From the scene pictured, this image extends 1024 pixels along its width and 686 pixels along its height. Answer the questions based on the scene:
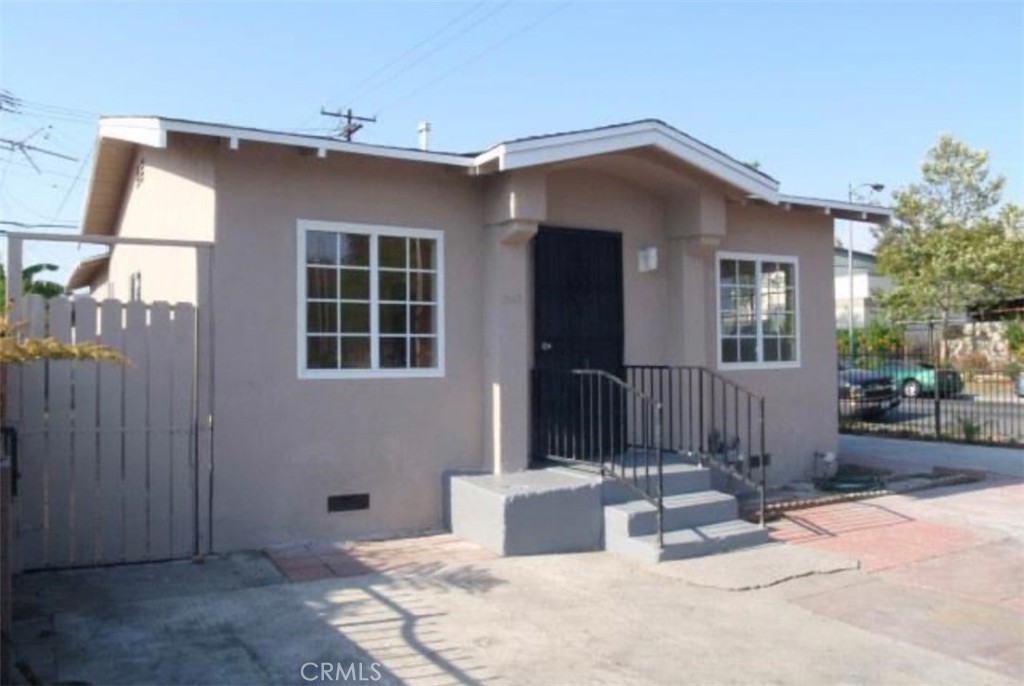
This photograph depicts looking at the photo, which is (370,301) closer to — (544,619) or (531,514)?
(531,514)

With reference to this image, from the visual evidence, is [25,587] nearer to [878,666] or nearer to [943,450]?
[878,666]

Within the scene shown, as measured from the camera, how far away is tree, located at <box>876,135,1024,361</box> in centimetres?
2856

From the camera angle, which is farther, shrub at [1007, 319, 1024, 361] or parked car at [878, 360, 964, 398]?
shrub at [1007, 319, 1024, 361]

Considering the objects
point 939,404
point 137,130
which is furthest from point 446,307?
point 939,404

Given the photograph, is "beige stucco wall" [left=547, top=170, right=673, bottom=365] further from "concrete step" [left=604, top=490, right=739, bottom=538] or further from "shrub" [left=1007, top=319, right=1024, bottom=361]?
"shrub" [left=1007, top=319, right=1024, bottom=361]

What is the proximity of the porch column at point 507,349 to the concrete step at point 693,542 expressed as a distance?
127 cm

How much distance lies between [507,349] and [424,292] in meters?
0.91

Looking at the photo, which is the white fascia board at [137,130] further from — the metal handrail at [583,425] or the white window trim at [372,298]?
the metal handrail at [583,425]

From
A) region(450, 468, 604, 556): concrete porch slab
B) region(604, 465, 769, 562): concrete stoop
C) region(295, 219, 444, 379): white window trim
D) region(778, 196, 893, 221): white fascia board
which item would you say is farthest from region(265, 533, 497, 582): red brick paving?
region(778, 196, 893, 221): white fascia board

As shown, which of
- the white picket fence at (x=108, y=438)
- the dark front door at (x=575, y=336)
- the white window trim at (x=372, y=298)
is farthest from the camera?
the dark front door at (x=575, y=336)

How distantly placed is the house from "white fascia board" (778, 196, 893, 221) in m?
0.09

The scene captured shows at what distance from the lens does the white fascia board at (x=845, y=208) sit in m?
9.88

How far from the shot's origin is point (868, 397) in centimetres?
1753

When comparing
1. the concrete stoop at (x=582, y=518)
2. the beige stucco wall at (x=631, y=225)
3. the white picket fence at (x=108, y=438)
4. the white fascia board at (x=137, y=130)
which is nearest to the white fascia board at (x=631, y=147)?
the beige stucco wall at (x=631, y=225)
